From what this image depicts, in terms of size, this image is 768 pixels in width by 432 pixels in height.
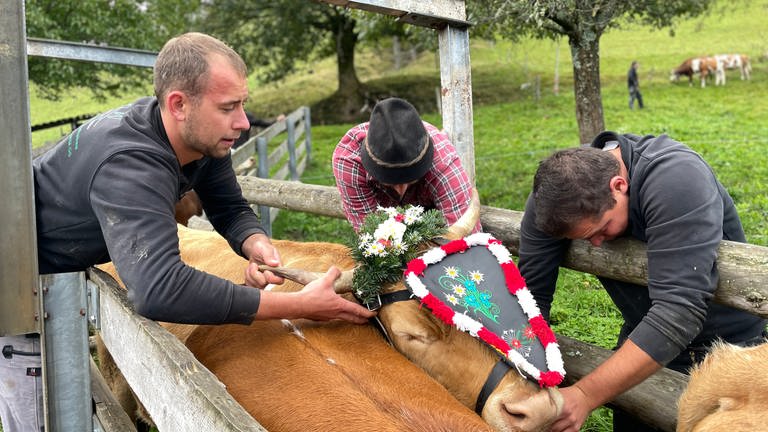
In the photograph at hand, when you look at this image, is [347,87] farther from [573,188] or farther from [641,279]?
[573,188]

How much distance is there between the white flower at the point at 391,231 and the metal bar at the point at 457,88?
1.63 metres

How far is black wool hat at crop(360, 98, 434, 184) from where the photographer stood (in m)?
3.54

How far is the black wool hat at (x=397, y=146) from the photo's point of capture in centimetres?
354

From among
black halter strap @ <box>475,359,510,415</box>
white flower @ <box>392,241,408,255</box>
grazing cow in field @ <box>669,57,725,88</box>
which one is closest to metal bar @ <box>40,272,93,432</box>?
white flower @ <box>392,241,408,255</box>

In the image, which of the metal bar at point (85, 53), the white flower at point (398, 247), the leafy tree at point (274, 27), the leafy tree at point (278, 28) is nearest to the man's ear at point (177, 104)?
the white flower at point (398, 247)

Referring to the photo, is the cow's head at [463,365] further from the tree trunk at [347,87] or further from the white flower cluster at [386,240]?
the tree trunk at [347,87]

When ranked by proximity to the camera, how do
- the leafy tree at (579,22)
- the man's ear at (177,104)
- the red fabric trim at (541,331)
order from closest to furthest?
1. the man's ear at (177,104)
2. the red fabric trim at (541,331)
3. the leafy tree at (579,22)

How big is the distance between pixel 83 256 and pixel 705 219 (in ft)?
7.89

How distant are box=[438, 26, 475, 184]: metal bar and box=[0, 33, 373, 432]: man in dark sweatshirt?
1.91 meters

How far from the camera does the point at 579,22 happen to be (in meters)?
8.55

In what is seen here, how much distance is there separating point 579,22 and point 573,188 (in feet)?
21.1

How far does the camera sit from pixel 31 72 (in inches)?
651

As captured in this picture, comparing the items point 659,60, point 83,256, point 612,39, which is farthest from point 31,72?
point 612,39

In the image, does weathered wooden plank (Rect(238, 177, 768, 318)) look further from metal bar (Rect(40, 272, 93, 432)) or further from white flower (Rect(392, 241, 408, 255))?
metal bar (Rect(40, 272, 93, 432))
